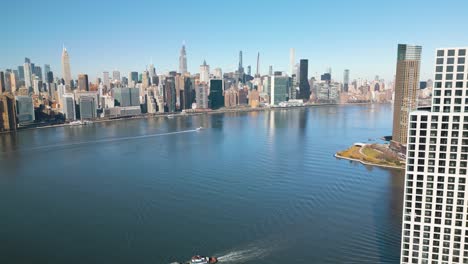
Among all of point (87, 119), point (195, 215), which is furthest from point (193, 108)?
point (195, 215)

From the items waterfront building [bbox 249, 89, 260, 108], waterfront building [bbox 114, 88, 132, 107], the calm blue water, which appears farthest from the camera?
waterfront building [bbox 249, 89, 260, 108]

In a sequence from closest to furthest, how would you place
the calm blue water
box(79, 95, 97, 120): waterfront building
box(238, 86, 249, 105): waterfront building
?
the calm blue water
box(79, 95, 97, 120): waterfront building
box(238, 86, 249, 105): waterfront building

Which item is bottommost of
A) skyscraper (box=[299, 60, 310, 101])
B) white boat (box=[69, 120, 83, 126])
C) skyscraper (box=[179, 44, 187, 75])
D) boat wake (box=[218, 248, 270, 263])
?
boat wake (box=[218, 248, 270, 263])

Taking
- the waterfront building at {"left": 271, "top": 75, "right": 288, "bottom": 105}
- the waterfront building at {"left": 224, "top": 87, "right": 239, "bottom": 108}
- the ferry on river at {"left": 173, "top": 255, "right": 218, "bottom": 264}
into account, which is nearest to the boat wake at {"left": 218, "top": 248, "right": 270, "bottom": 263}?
the ferry on river at {"left": 173, "top": 255, "right": 218, "bottom": 264}

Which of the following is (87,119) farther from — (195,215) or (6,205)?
(195,215)

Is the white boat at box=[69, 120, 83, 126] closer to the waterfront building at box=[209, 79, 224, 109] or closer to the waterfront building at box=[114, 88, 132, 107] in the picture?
the waterfront building at box=[114, 88, 132, 107]

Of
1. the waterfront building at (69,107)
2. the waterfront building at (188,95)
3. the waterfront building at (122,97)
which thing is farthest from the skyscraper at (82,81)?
the waterfront building at (188,95)

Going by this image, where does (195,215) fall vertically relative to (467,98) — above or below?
below

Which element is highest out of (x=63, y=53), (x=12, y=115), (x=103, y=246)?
(x=63, y=53)
